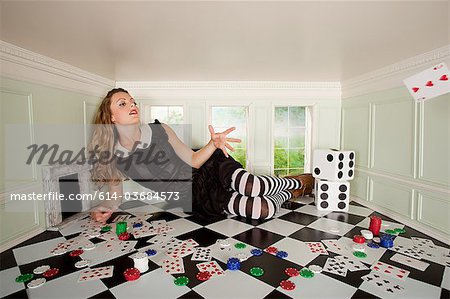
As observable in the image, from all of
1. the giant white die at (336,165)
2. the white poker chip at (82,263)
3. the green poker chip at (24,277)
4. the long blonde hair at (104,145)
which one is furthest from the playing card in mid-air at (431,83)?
the green poker chip at (24,277)

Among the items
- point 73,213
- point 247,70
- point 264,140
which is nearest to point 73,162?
point 73,213

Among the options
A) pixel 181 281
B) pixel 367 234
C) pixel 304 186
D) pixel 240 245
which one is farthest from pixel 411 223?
pixel 181 281

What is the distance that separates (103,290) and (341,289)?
4.09 ft

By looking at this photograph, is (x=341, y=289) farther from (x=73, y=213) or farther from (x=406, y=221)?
(x=73, y=213)

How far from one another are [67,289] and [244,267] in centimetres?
97

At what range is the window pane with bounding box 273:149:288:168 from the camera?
371 cm

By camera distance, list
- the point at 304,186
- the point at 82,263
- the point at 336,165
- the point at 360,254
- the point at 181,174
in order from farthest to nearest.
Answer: the point at 304,186
the point at 336,165
the point at 181,174
the point at 360,254
the point at 82,263

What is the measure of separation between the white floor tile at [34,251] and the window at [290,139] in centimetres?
271

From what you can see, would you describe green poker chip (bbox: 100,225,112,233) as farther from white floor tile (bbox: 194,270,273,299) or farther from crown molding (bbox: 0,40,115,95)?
crown molding (bbox: 0,40,115,95)

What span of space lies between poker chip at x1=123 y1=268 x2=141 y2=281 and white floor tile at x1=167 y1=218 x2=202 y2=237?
1.96 feet

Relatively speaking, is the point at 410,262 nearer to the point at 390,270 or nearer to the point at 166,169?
the point at 390,270

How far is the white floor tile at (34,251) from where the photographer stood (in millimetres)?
1676

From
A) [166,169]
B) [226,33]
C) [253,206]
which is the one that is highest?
[226,33]

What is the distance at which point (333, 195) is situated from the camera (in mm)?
2680
